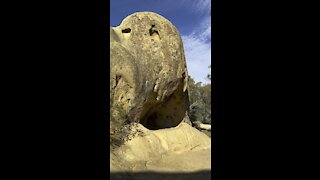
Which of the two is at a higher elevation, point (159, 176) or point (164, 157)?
point (164, 157)

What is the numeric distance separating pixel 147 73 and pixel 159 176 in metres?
3.81

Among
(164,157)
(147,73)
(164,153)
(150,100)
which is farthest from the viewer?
(150,100)

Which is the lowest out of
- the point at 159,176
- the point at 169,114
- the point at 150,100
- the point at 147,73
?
the point at 159,176

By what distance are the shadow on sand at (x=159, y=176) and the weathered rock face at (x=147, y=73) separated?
1.59m

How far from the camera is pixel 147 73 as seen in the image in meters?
9.53

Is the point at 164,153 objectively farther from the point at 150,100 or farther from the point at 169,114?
the point at 169,114

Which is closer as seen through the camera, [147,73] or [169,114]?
[147,73]

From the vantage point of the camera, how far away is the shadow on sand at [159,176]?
628cm

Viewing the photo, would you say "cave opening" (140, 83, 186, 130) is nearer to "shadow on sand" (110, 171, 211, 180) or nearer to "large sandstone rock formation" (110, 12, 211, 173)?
"large sandstone rock formation" (110, 12, 211, 173)

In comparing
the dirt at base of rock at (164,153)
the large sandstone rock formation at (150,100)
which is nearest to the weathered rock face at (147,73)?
the large sandstone rock formation at (150,100)

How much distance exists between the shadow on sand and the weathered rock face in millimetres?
1586

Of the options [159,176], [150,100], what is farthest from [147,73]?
[159,176]
